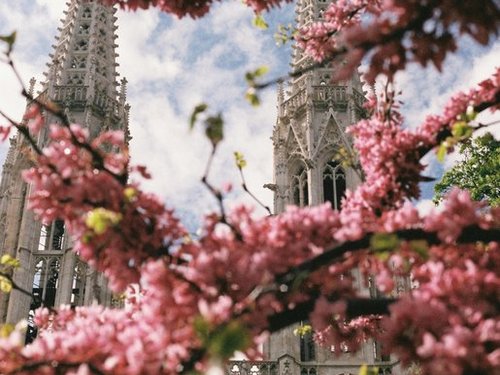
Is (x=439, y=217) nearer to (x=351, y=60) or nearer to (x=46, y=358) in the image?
(x=351, y=60)

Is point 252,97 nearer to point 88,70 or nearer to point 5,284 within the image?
point 5,284

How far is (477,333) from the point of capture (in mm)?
3115

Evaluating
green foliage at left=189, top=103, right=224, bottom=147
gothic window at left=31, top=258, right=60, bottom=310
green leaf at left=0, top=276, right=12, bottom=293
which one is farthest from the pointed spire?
green foliage at left=189, top=103, right=224, bottom=147

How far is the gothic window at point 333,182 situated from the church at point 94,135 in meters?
0.04

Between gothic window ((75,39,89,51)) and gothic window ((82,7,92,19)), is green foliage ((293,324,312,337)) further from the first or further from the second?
gothic window ((82,7,92,19))

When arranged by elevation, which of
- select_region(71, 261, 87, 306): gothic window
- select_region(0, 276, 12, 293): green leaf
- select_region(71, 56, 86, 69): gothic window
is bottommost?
select_region(0, 276, 12, 293): green leaf

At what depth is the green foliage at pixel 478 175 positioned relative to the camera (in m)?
16.6

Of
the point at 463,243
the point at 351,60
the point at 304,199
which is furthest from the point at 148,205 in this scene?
the point at 304,199

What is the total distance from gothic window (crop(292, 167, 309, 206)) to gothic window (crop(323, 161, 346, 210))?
812mm

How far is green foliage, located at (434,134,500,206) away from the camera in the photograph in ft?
54.6

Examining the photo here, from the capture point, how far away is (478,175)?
17.3 m

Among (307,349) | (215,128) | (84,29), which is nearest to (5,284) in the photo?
(215,128)

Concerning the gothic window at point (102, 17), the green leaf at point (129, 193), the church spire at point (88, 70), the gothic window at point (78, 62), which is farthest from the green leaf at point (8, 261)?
the gothic window at point (102, 17)

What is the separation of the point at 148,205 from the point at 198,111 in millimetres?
816
